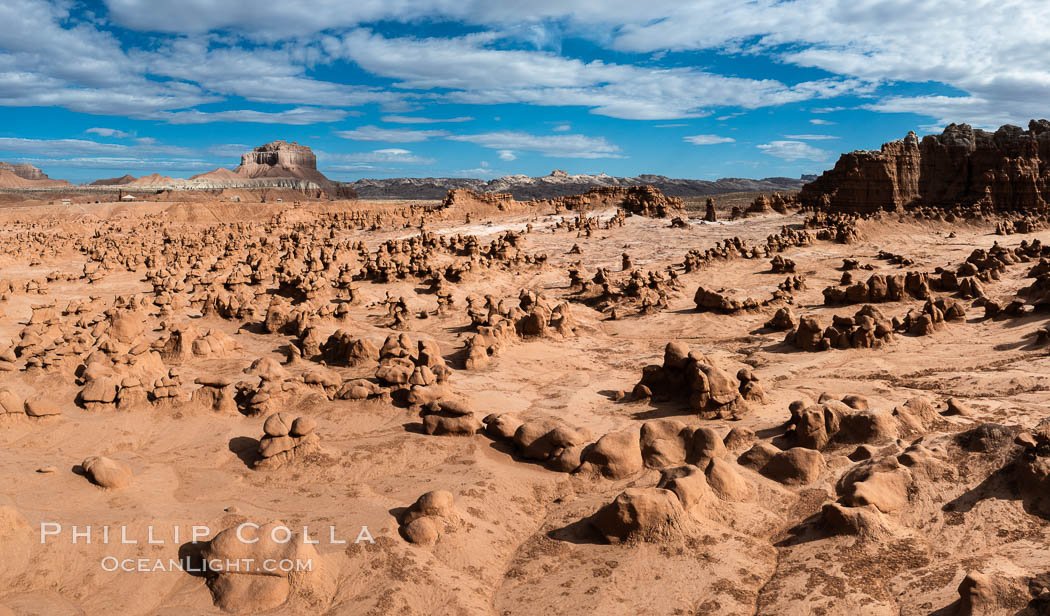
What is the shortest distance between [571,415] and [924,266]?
13.1m

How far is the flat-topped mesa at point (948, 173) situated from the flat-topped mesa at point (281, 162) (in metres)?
68.3

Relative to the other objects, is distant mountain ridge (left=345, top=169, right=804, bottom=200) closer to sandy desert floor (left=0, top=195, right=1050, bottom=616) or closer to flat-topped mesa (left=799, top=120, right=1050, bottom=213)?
flat-topped mesa (left=799, top=120, right=1050, bottom=213)

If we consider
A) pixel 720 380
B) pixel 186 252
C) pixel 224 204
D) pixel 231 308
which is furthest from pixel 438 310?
pixel 224 204

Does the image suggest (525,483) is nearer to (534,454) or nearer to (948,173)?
(534,454)

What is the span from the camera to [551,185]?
84000 mm

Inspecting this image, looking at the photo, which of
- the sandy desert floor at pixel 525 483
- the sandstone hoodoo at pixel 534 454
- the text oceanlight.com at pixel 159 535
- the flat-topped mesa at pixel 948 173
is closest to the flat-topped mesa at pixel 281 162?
the flat-topped mesa at pixel 948 173

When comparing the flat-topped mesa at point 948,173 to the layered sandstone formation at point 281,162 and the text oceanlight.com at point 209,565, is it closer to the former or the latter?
the text oceanlight.com at point 209,565

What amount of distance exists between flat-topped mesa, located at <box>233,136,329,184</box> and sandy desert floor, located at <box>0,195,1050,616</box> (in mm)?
79097

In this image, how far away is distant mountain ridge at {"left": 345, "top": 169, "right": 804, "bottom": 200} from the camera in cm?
8225

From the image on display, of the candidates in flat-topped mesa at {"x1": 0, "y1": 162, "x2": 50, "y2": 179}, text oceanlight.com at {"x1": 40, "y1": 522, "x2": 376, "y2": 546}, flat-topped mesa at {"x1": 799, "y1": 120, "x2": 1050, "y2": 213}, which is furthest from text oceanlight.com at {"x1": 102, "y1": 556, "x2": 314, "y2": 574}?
flat-topped mesa at {"x1": 0, "y1": 162, "x2": 50, "y2": 179}

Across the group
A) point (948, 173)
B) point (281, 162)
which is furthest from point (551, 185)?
point (948, 173)

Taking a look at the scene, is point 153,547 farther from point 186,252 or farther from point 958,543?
point 186,252

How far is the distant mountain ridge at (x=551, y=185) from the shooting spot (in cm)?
8225

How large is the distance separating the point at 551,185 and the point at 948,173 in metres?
56.8
